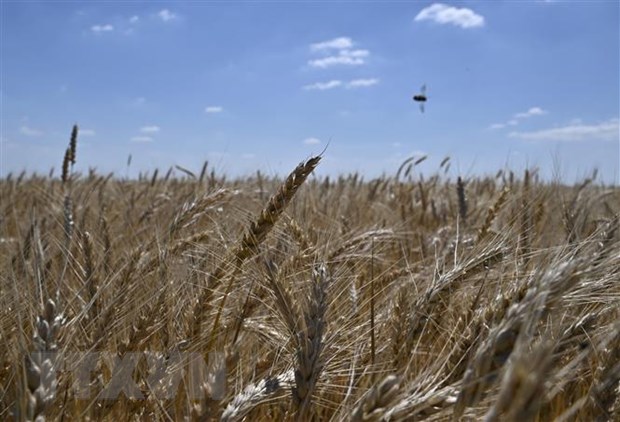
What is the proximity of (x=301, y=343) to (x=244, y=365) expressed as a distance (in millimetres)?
537

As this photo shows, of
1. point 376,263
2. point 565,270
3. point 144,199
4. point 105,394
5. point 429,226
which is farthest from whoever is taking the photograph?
point 144,199

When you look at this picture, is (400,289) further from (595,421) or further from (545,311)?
(545,311)

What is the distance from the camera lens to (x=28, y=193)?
18.3 ft

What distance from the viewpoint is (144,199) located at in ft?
16.7

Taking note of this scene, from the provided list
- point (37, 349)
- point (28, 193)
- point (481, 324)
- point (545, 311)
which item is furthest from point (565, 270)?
point (28, 193)

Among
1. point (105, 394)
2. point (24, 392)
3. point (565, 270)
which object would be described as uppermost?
point (565, 270)

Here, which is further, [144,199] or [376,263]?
[144,199]

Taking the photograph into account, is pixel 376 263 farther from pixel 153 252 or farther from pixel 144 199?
pixel 144 199

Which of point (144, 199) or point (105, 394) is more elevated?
point (144, 199)

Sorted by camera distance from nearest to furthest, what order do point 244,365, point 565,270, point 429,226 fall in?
point 565,270 < point 244,365 < point 429,226

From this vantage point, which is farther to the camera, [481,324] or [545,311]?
[481,324]

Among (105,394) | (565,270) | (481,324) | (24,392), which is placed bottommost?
(105,394)

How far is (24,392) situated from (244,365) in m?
0.73

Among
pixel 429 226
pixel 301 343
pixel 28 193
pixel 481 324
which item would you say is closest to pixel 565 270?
pixel 481 324
